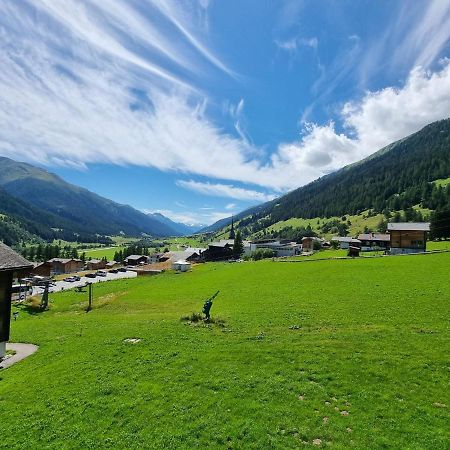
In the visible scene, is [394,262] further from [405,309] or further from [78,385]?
[78,385]

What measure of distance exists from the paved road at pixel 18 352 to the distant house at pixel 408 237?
8466cm

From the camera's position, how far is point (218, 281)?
68.1 metres

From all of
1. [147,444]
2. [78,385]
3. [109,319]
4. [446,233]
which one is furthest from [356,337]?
[446,233]

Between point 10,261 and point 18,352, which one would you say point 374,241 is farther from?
point 10,261

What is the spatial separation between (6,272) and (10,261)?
3.43 ft

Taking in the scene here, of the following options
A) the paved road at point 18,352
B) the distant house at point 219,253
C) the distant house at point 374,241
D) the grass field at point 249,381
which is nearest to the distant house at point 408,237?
the distant house at point 374,241

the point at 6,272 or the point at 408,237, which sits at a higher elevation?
the point at 408,237

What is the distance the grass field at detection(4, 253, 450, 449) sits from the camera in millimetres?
14914

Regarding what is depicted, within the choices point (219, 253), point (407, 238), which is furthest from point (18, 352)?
point (219, 253)

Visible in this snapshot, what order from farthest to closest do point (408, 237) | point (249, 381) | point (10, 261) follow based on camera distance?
point (408, 237) < point (10, 261) < point (249, 381)

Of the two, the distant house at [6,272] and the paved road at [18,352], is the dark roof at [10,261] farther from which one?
the paved road at [18,352]

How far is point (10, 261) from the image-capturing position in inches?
830

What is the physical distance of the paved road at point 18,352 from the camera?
27.2 m

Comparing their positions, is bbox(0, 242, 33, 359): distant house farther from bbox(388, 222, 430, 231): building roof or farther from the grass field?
bbox(388, 222, 430, 231): building roof
